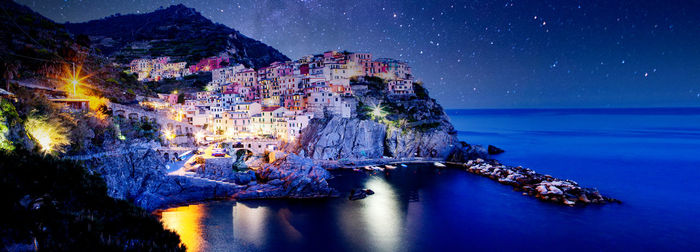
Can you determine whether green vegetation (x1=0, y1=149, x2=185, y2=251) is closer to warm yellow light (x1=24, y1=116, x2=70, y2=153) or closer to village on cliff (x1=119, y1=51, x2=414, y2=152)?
warm yellow light (x1=24, y1=116, x2=70, y2=153)

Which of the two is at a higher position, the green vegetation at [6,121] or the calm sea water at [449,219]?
the green vegetation at [6,121]

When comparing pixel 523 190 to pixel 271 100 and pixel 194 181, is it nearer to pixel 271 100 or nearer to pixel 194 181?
pixel 194 181

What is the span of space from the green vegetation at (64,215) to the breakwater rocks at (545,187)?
1017 inches

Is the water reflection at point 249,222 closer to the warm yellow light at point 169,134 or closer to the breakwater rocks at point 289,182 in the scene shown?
the breakwater rocks at point 289,182

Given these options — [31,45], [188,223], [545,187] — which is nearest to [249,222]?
[188,223]

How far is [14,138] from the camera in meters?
13.4

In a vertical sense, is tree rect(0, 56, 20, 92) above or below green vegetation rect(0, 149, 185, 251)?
above

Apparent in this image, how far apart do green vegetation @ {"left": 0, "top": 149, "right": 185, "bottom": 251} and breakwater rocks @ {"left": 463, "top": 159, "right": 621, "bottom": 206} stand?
2584cm

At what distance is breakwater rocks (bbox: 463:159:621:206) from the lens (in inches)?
958

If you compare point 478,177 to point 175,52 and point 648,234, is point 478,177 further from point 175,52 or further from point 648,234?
point 175,52

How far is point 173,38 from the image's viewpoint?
89500 mm

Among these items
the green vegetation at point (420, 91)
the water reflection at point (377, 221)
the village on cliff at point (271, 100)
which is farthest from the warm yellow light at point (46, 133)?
the green vegetation at point (420, 91)

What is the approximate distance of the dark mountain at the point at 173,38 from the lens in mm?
Answer: 78438

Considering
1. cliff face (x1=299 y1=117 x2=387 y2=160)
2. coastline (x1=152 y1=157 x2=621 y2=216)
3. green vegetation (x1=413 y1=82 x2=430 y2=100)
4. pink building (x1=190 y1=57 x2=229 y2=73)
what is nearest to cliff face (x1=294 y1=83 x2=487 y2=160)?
cliff face (x1=299 y1=117 x2=387 y2=160)
